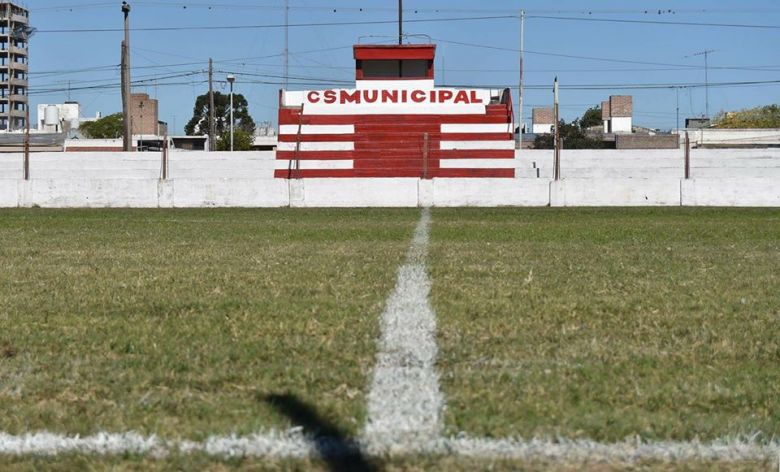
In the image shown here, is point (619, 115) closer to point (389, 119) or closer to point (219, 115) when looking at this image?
point (219, 115)

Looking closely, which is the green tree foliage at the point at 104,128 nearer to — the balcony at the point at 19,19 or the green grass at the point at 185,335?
the balcony at the point at 19,19

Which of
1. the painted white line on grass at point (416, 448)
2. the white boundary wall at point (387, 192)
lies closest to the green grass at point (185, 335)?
the painted white line on grass at point (416, 448)

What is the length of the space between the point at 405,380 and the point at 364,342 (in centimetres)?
87

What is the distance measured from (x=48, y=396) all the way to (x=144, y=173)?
1291 inches

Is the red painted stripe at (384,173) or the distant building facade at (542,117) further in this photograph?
the distant building facade at (542,117)

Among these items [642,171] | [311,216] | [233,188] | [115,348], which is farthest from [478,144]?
[115,348]

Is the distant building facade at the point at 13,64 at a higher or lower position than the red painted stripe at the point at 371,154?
higher

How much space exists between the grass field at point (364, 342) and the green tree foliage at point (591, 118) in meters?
105

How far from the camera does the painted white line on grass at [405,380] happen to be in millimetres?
3424

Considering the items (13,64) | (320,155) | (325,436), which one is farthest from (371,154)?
(13,64)

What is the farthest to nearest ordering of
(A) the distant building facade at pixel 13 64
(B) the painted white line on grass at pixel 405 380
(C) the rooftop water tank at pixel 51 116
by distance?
(A) the distant building facade at pixel 13 64
(C) the rooftop water tank at pixel 51 116
(B) the painted white line on grass at pixel 405 380

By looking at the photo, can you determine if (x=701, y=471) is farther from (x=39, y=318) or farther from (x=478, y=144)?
(x=478, y=144)

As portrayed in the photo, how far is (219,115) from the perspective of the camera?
112625 mm

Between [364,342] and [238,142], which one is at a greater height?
[238,142]
